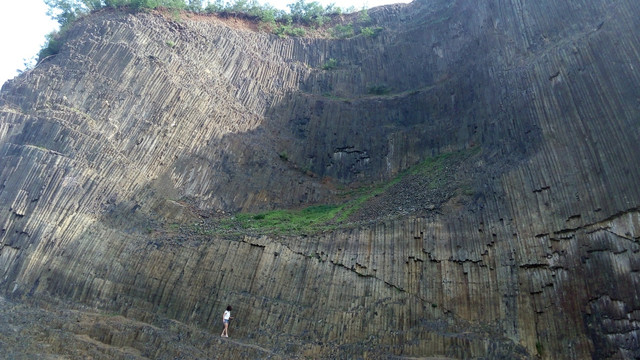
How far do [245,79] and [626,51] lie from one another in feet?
61.7

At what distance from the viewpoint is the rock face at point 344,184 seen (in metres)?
18.2

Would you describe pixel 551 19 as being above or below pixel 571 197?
above

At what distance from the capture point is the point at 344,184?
28953 millimetres

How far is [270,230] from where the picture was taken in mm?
22844

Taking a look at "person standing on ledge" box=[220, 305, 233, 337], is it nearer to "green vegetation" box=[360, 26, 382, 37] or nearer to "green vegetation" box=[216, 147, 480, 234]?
"green vegetation" box=[216, 147, 480, 234]

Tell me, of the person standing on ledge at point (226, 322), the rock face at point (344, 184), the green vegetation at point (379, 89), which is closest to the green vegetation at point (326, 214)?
the rock face at point (344, 184)

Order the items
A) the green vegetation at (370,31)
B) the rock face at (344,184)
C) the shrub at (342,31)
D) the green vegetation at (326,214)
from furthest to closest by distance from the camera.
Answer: the shrub at (342,31) < the green vegetation at (370,31) < the green vegetation at (326,214) < the rock face at (344,184)

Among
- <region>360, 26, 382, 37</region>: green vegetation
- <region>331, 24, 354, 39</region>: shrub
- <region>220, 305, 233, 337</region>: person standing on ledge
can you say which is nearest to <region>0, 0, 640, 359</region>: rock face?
<region>220, 305, 233, 337</region>: person standing on ledge

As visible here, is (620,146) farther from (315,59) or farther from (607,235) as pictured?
(315,59)

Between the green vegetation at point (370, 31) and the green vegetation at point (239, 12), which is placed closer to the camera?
the green vegetation at point (239, 12)

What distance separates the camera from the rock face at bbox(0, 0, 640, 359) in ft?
59.9

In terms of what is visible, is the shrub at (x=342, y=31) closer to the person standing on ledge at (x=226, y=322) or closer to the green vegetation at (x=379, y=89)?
the green vegetation at (x=379, y=89)

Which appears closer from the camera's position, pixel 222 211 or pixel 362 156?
pixel 222 211

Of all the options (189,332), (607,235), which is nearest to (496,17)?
(607,235)
